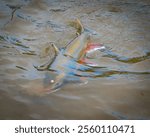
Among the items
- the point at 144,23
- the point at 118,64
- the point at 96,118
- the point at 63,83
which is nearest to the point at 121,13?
the point at 144,23

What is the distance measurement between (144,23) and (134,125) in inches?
87.1

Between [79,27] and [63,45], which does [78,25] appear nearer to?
[79,27]

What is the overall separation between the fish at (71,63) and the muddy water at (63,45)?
0.09 metres

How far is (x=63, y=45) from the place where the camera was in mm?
3816

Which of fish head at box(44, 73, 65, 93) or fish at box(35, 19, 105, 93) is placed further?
fish at box(35, 19, 105, 93)

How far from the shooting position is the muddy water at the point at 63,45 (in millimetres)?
2754

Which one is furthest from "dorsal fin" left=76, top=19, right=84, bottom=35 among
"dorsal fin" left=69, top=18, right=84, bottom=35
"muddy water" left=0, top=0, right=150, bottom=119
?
"muddy water" left=0, top=0, right=150, bottom=119

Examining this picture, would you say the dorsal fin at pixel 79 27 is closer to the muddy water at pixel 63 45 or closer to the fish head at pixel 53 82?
the muddy water at pixel 63 45

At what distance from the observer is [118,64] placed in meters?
3.44

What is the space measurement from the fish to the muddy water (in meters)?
0.09

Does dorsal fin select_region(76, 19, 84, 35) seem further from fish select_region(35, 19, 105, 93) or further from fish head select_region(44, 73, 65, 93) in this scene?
fish head select_region(44, 73, 65, 93)

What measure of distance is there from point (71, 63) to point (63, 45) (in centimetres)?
65

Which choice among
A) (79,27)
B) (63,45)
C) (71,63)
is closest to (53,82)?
(71,63)

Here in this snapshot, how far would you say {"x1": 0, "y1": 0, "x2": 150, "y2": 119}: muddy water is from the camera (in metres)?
2.75
